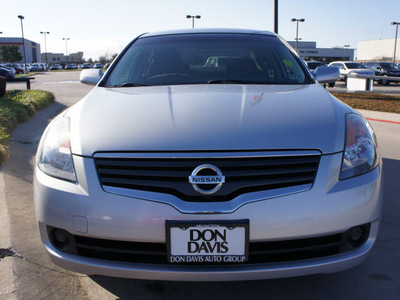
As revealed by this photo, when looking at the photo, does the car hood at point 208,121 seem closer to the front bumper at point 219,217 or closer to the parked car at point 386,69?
the front bumper at point 219,217

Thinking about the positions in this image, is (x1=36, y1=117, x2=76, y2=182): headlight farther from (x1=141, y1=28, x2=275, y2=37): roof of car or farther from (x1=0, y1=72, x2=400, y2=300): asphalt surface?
(x1=141, y1=28, x2=275, y2=37): roof of car

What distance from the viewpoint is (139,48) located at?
3.38 metres

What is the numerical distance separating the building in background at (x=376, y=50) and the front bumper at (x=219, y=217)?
88170 mm

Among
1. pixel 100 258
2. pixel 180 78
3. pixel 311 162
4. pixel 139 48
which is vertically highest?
pixel 139 48

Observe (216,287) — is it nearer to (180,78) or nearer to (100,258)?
(100,258)

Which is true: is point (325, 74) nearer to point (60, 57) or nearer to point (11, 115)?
point (11, 115)

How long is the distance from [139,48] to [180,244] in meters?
2.12

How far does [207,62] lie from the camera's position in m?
3.16

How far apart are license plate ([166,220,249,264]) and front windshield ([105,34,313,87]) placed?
137 centimetres

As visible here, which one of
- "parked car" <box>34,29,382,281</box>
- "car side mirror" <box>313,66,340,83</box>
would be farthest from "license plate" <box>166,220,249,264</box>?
"car side mirror" <box>313,66,340,83</box>

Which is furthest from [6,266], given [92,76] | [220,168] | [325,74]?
[325,74]

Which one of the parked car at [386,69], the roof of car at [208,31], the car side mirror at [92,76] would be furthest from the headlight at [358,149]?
the parked car at [386,69]

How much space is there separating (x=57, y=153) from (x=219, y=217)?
2.97ft

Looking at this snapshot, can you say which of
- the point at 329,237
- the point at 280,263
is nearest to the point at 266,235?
the point at 280,263
